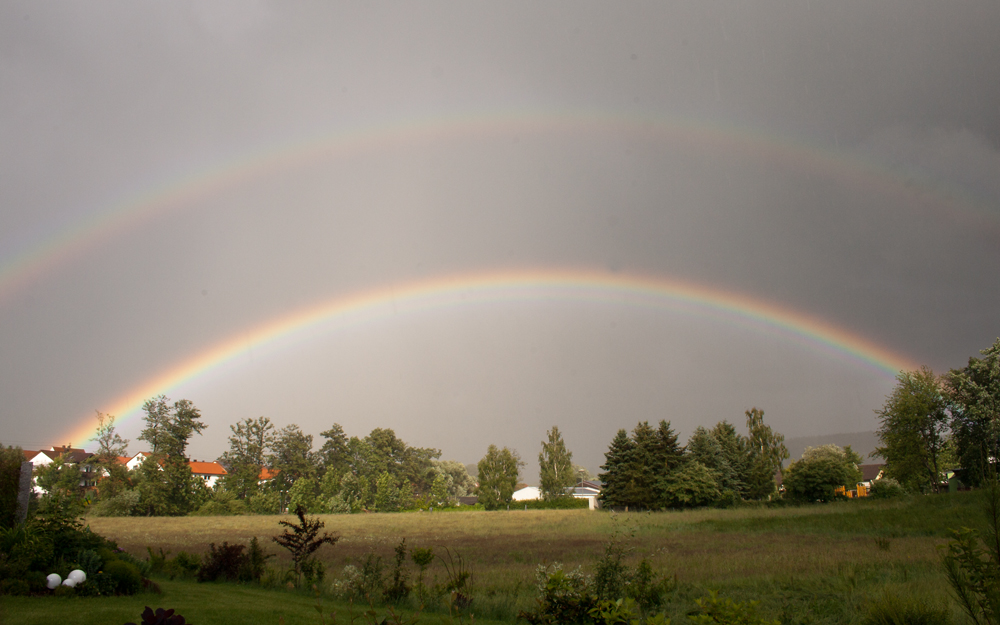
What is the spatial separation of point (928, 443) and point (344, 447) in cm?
7989

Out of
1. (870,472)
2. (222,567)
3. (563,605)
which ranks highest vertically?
(563,605)

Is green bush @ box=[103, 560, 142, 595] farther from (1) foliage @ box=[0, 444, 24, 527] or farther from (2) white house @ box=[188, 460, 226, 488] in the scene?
(2) white house @ box=[188, 460, 226, 488]

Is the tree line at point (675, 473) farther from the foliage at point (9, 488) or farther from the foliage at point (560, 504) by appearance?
the foliage at point (9, 488)

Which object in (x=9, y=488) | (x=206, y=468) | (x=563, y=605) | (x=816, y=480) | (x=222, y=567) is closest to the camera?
(x=563, y=605)

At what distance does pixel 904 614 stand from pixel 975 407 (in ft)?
157

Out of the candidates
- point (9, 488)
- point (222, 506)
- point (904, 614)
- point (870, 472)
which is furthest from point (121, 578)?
point (870, 472)

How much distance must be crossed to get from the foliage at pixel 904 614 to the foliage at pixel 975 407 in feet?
140

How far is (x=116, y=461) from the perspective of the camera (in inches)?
2928

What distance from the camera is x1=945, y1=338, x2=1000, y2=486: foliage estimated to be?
4159 cm

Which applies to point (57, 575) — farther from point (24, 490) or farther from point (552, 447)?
point (552, 447)

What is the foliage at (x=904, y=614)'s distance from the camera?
6.21 meters

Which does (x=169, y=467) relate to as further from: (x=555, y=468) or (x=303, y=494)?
(x=555, y=468)

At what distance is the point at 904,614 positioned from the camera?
6375 millimetres

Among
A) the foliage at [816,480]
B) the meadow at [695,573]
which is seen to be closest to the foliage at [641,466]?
the foliage at [816,480]
